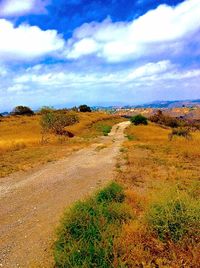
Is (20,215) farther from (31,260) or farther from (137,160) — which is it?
(137,160)

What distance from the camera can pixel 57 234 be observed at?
8.31 metres

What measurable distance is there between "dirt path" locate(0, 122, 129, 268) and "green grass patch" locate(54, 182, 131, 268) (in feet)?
1.71

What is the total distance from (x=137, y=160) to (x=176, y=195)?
14180 mm

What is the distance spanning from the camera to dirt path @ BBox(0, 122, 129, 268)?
8.19 meters

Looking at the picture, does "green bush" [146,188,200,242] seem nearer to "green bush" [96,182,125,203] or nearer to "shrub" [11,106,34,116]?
"green bush" [96,182,125,203]

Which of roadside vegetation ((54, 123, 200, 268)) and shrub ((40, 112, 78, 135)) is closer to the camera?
roadside vegetation ((54, 123, 200, 268))

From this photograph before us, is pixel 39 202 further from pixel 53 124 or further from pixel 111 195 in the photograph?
pixel 53 124

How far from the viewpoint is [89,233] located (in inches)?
314

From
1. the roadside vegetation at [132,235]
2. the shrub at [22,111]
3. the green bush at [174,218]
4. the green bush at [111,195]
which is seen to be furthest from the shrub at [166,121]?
the green bush at [174,218]

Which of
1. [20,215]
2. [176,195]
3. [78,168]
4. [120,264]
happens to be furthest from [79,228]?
[78,168]

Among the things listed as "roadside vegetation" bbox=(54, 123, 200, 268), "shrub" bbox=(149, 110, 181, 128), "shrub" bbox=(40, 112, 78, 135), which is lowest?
"shrub" bbox=(149, 110, 181, 128)

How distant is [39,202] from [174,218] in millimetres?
6345

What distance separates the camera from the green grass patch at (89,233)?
7.03 meters

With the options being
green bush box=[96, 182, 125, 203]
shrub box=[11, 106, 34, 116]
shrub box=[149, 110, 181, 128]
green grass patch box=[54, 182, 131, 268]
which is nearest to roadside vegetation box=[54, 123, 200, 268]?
green grass patch box=[54, 182, 131, 268]
